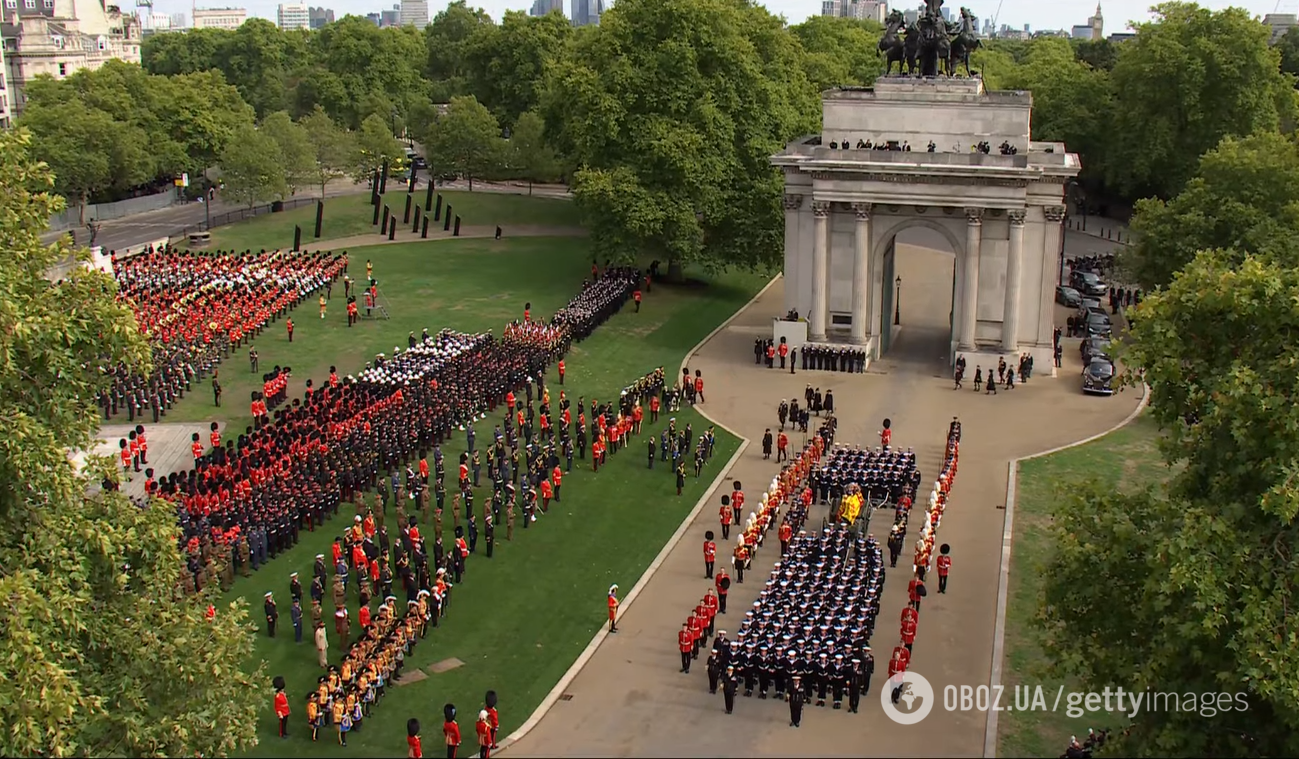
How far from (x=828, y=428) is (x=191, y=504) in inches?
729

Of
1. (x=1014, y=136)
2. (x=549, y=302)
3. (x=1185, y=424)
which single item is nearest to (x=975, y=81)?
(x=1014, y=136)

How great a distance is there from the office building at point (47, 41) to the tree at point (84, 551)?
90.7m

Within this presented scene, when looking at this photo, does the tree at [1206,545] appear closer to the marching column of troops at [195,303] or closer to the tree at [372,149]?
the marching column of troops at [195,303]

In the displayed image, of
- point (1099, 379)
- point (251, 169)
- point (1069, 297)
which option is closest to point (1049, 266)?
point (1099, 379)

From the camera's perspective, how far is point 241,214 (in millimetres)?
78062

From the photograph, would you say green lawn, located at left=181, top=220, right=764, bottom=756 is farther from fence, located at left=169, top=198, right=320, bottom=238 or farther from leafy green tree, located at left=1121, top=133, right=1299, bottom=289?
leafy green tree, located at left=1121, top=133, right=1299, bottom=289

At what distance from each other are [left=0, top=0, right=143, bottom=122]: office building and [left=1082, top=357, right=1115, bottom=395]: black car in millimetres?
84420

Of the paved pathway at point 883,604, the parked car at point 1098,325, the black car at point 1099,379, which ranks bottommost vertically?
the paved pathway at point 883,604

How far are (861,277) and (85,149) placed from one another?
49557 mm

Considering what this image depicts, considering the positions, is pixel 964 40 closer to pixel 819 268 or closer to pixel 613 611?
pixel 819 268

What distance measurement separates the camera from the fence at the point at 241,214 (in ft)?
244

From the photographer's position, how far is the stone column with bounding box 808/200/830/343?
49.4 meters

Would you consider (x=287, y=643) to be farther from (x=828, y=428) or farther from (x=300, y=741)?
(x=828, y=428)

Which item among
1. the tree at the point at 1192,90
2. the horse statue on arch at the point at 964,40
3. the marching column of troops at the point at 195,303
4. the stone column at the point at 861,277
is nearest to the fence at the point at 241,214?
the marching column of troops at the point at 195,303
